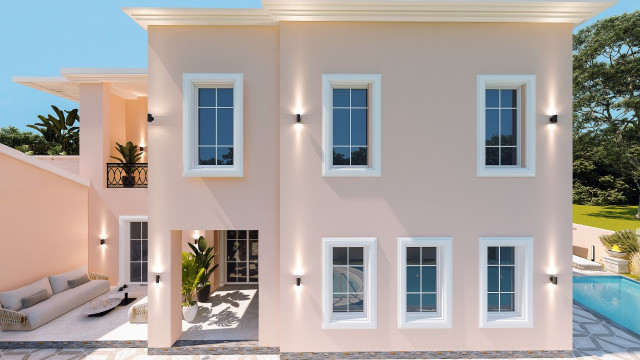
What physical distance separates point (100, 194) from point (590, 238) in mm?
25162

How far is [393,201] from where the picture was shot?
7359mm

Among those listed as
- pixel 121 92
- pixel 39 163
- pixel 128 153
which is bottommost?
pixel 39 163

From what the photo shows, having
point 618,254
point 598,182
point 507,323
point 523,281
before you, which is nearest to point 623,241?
point 618,254

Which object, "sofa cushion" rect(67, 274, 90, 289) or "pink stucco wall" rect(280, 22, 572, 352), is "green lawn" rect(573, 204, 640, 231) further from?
"sofa cushion" rect(67, 274, 90, 289)

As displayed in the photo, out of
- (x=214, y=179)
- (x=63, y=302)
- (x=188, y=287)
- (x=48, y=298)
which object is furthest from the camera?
(x=48, y=298)

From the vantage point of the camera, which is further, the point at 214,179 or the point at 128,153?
the point at 128,153

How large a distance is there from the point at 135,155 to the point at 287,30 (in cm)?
914

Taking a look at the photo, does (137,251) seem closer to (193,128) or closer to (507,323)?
(193,128)

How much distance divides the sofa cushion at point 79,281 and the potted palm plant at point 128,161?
12.1ft

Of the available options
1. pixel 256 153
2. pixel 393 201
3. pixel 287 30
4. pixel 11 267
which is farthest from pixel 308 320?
pixel 11 267

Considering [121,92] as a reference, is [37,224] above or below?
below

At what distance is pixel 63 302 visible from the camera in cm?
941

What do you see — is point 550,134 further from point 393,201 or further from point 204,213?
point 204,213

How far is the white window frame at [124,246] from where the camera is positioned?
11.9m
